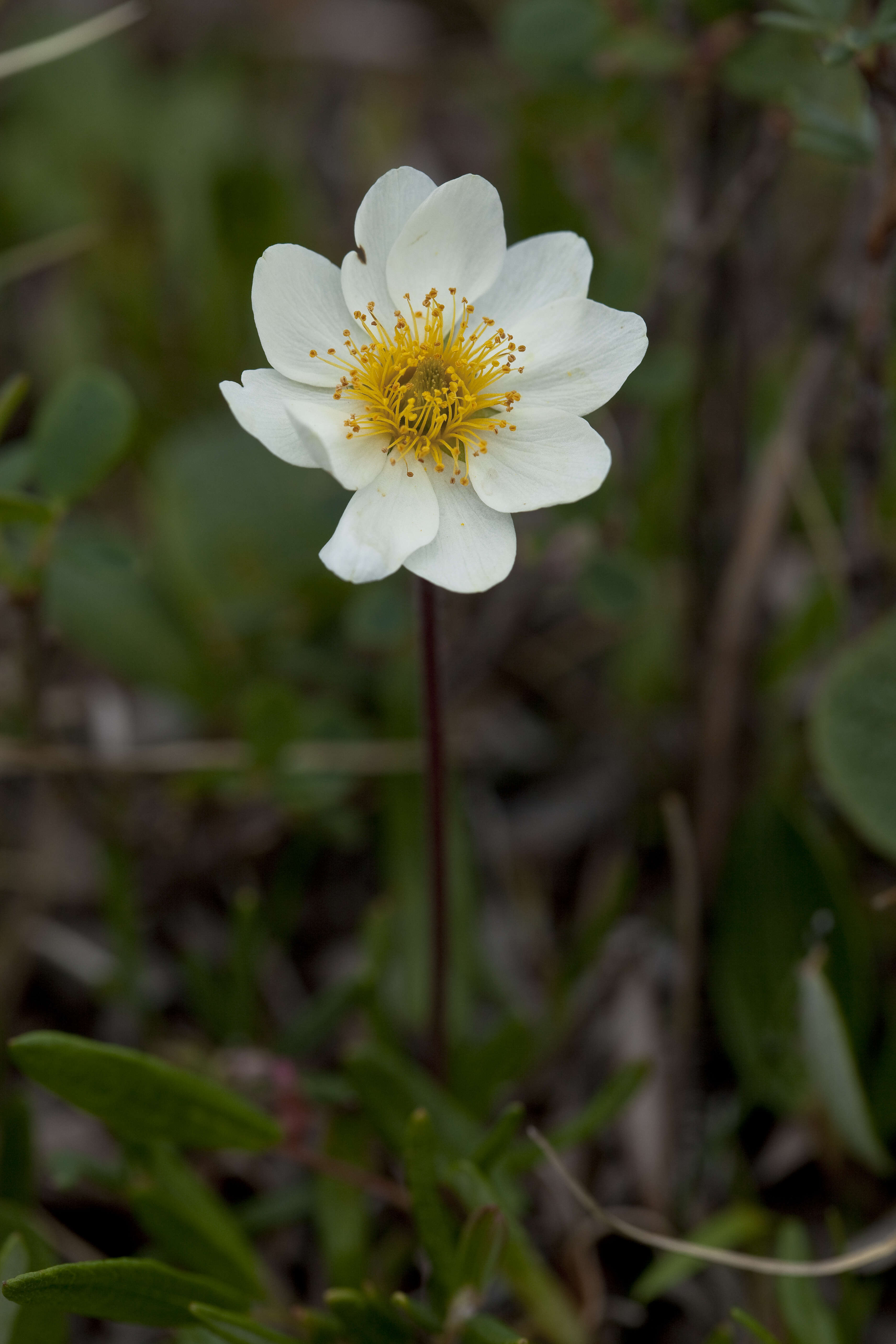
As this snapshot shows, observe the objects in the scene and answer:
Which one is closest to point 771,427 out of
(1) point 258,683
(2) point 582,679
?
(2) point 582,679

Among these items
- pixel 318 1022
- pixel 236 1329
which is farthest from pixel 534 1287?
pixel 318 1022

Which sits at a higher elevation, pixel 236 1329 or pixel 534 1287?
pixel 236 1329

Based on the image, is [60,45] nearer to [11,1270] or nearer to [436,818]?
[436,818]

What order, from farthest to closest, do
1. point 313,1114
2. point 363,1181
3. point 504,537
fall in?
point 313,1114, point 363,1181, point 504,537

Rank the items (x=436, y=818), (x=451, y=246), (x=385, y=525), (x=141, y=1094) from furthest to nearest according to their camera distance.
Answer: (x=436, y=818), (x=141, y=1094), (x=451, y=246), (x=385, y=525)

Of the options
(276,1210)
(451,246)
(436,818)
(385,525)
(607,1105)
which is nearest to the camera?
(385,525)

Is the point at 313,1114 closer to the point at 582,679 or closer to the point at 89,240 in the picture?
the point at 582,679

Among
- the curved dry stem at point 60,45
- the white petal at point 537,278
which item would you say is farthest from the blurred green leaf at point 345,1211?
the curved dry stem at point 60,45
